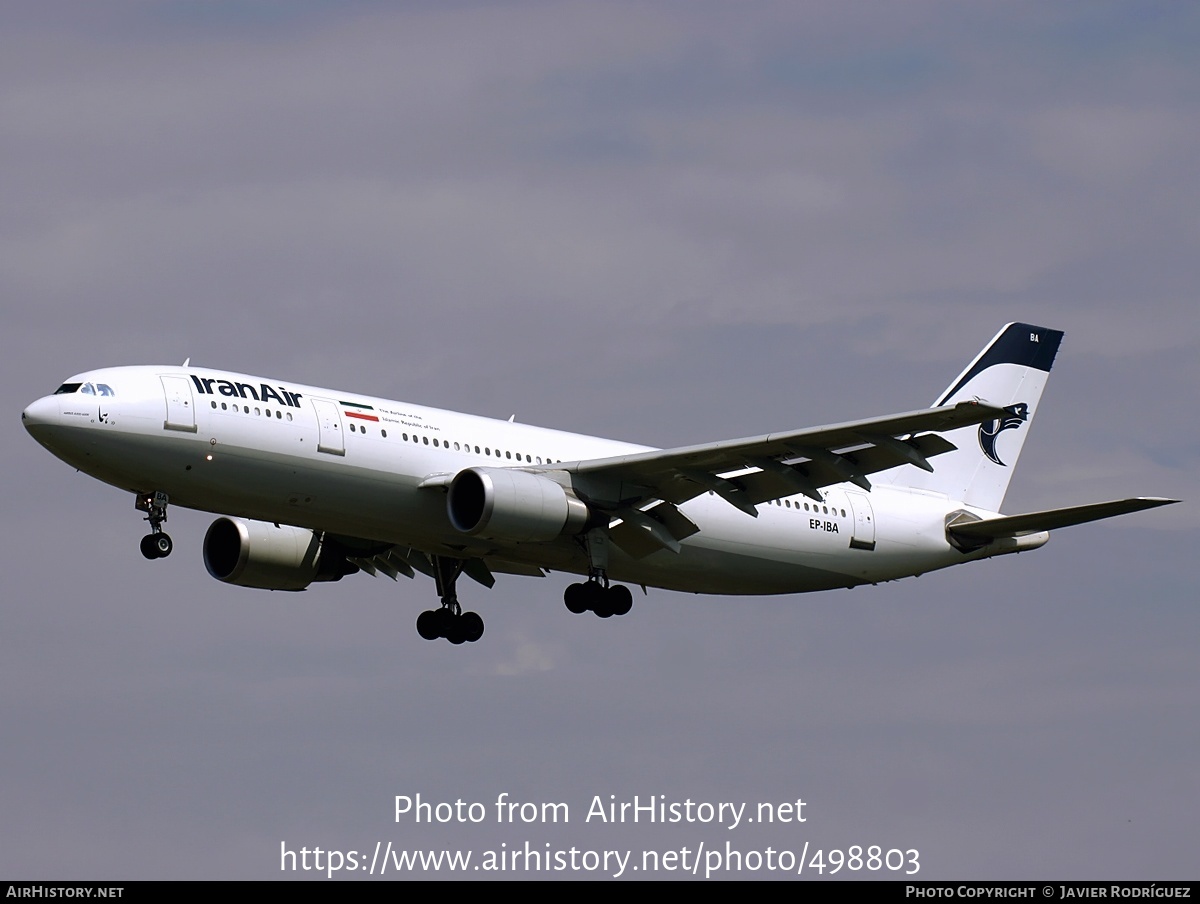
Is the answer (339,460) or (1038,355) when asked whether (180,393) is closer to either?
(339,460)

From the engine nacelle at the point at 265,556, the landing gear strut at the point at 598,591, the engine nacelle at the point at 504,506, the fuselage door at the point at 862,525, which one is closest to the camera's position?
the engine nacelle at the point at 504,506

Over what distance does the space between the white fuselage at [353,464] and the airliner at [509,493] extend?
46 mm

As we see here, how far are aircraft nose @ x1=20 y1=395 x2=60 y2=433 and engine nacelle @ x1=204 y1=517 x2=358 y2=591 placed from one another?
915 centimetres

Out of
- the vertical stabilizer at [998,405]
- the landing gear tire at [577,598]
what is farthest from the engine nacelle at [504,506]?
the vertical stabilizer at [998,405]

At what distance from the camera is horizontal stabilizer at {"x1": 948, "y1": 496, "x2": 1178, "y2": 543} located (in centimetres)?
4166

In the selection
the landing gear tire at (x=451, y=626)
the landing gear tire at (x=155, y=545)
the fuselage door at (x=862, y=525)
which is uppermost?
the fuselage door at (x=862, y=525)

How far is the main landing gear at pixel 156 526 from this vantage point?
40094 millimetres

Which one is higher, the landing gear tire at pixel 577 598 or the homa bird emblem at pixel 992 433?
the homa bird emblem at pixel 992 433

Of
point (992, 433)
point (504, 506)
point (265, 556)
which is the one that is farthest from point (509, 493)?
point (992, 433)

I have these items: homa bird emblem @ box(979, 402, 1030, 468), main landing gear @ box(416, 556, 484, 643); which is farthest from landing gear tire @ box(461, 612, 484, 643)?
homa bird emblem @ box(979, 402, 1030, 468)

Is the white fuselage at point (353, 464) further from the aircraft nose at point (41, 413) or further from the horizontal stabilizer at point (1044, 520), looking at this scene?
the horizontal stabilizer at point (1044, 520)

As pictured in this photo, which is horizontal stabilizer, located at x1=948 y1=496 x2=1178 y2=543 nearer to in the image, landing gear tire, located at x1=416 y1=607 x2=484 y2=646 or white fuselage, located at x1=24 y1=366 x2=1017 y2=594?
white fuselage, located at x1=24 y1=366 x2=1017 y2=594

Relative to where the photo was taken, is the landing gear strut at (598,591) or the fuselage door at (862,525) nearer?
the landing gear strut at (598,591)
